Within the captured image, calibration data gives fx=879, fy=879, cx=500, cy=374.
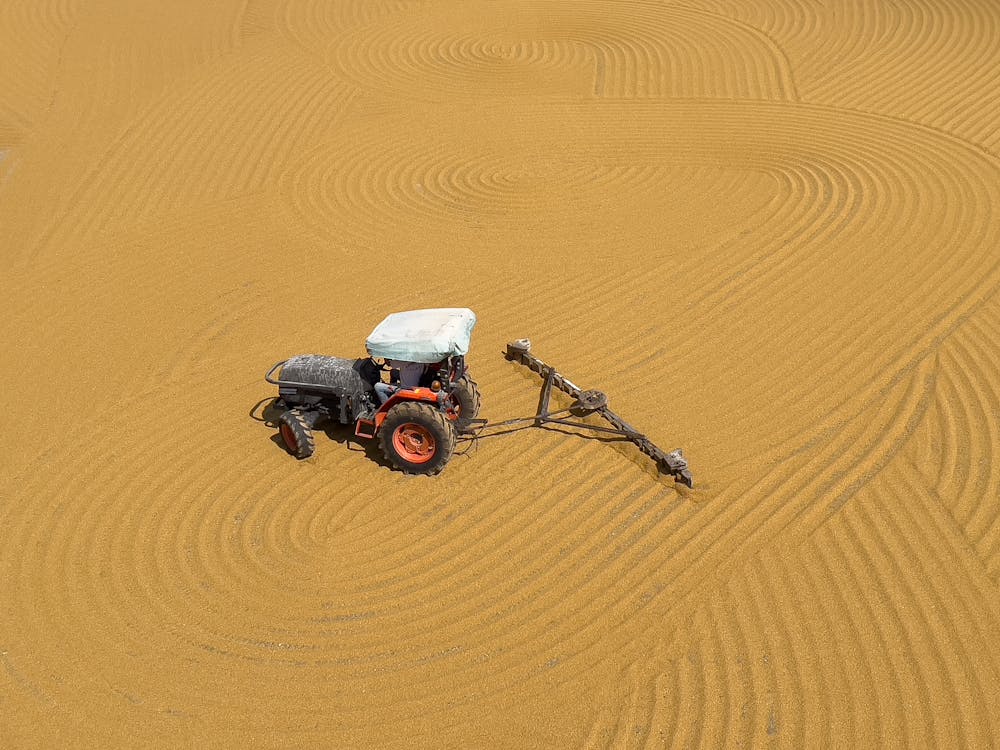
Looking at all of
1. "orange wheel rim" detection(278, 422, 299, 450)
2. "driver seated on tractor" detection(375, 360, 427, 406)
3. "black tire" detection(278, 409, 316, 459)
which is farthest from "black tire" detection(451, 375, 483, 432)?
"orange wheel rim" detection(278, 422, 299, 450)

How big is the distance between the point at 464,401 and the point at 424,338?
2.49ft

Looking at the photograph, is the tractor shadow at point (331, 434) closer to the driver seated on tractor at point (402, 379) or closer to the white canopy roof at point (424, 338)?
the driver seated on tractor at point (402, 379)

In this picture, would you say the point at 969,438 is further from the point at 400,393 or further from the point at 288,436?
the point at 288,436

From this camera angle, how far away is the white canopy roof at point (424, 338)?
7.05 meters

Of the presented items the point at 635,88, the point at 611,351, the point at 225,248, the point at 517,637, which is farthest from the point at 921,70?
the point at 517,637

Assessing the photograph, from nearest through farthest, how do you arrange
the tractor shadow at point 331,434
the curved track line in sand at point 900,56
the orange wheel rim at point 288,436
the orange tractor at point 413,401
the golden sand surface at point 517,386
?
the golden sand surface at point 517,386
the orange tractor at point 413,401
the orange wheel rim at point 288,436
the tractor shadow at point 331,434
the curved track line in sand at point 900,56

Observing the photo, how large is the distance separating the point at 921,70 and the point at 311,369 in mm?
12215

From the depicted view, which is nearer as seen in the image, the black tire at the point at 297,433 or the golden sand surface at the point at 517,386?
the golden sand surface at the point at 517,386

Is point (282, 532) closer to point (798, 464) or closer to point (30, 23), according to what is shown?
point (798, 464)

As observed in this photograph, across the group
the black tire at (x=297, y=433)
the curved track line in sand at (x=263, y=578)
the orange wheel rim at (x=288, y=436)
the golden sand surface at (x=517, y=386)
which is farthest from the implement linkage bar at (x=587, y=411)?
the orange wheel rim at (x=288, y=436)

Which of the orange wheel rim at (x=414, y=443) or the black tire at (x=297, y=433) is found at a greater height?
the orange wheel rim at (x=414, y=443)

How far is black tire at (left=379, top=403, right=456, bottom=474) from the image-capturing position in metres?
6.98

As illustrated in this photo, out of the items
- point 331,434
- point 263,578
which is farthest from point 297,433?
point 263,578

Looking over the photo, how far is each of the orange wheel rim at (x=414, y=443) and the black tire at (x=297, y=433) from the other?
0.79 meters
